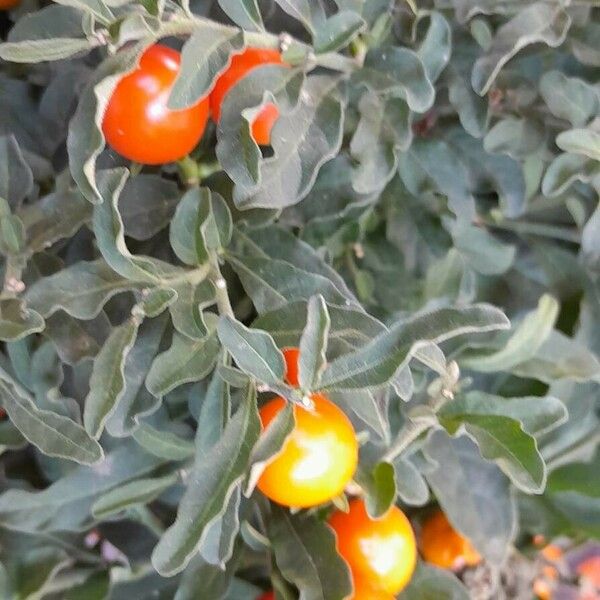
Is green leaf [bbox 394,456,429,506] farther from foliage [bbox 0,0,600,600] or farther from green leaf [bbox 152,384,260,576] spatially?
green leaf [bbox 152,384,260,576]

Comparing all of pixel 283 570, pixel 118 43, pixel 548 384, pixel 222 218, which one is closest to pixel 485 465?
pixel 548 384

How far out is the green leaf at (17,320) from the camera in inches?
17.4

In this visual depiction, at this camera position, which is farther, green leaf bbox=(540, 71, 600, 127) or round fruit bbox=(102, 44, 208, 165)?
green leaf bbox=(540, 71, 600, 127)

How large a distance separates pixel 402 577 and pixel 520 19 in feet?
1.22

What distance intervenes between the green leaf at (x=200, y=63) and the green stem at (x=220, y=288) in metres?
0.11

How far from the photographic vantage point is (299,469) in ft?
1.38

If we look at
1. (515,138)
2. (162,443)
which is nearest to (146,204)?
(162,443)

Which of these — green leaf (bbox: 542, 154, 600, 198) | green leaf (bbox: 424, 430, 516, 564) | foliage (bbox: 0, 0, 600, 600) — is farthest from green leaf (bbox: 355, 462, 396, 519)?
green leaf (bbox: 542, 154, 600, 198)

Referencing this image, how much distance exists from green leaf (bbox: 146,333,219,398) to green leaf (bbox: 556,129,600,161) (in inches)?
9.6

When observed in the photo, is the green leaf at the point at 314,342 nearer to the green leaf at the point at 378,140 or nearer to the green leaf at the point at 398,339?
the green leaf at the point at 398,339

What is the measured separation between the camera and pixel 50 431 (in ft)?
1.48

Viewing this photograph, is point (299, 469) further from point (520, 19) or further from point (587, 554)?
point (587, 554)

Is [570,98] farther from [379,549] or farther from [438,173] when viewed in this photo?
[379,549]

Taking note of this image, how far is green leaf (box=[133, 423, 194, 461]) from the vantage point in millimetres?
529
